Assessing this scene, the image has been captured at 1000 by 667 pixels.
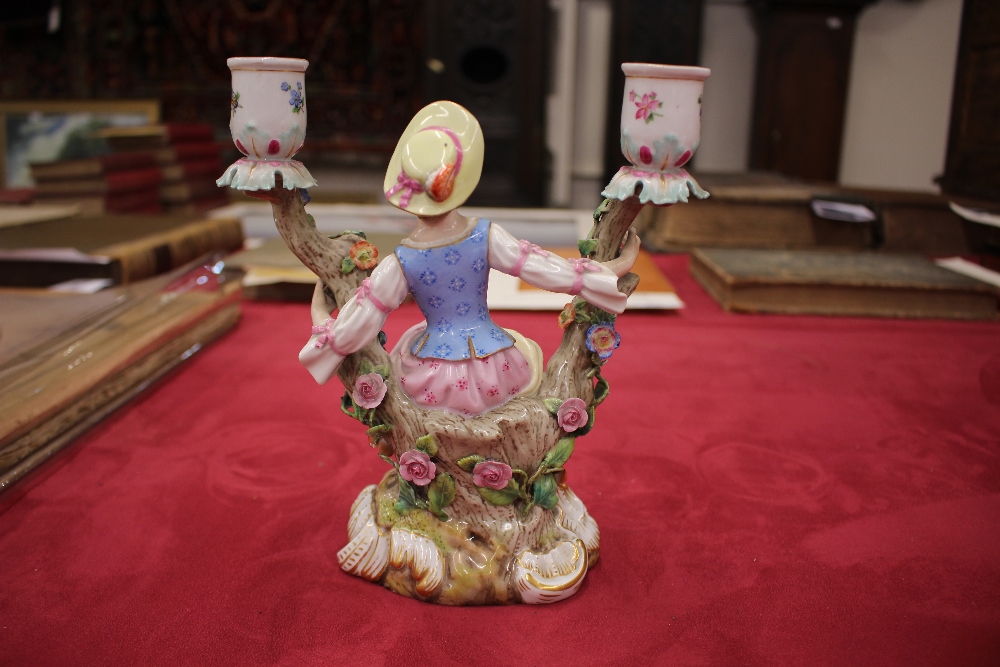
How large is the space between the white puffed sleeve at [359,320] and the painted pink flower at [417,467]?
0.46 feet

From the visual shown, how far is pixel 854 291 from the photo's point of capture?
208 centimetres

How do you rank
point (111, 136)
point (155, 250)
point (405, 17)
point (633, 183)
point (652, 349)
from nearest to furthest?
point (633, 183) → point (652, 349) → point (155, 250) → point (111, 136) → point (405, 17)

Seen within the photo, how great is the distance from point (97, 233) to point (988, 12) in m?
2.74

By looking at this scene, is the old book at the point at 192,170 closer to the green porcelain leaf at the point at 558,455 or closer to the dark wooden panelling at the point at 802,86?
the dark wooden panelling at the point at 802,86

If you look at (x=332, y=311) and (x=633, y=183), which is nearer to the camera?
(x=633, y=183)

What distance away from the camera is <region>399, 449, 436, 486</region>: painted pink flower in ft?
3.16

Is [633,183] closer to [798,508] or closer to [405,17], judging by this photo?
[798,508]

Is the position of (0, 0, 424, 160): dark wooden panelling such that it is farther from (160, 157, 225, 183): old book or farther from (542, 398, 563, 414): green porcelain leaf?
(542, 398, 563, 414): green porcelain leaf

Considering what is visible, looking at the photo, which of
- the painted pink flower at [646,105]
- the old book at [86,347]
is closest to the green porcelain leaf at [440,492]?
the painted pink flower at [646,105]

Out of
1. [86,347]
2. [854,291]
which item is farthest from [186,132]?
[854,291]

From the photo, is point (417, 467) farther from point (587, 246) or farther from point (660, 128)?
point (660, 128)

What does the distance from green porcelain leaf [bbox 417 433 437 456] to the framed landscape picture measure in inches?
129

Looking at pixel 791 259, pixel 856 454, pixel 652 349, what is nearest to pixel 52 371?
pixel 652 349

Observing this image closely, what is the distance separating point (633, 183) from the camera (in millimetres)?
885
